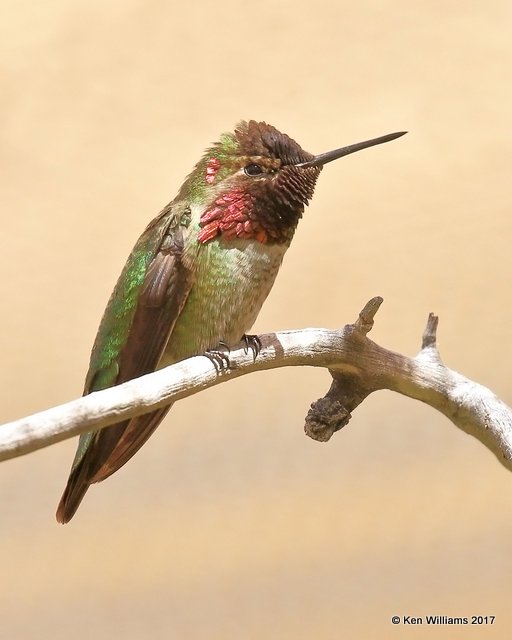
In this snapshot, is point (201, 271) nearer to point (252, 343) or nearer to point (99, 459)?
point (252, 343)

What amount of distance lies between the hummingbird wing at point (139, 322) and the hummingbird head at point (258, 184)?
0.27ft

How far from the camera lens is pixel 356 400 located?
7.01 feet

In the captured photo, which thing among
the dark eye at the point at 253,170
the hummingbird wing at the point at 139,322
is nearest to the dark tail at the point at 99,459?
the hummingbird wing at the point at 139,322

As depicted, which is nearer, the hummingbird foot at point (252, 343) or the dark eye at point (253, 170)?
the hummingbird foot at point (252, 343)

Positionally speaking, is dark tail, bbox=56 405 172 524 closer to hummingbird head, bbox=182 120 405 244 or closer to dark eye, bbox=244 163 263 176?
hummingbird head, bbox=182 120 405 244

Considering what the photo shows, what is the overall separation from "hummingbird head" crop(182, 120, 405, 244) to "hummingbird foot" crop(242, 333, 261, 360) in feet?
0.71

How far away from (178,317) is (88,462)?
0.37m

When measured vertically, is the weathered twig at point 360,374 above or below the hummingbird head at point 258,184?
below

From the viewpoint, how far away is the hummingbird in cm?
223

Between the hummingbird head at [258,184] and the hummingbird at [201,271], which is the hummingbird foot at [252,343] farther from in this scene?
the hummingbird head at [258,184]

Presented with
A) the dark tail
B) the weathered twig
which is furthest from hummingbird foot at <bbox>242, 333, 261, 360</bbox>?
the dark tail

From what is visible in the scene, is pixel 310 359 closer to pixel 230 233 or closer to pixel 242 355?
pixel 242 355

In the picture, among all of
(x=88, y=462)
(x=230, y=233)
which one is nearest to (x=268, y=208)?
(x=230, y=233)

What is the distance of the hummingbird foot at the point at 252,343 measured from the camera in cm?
213
